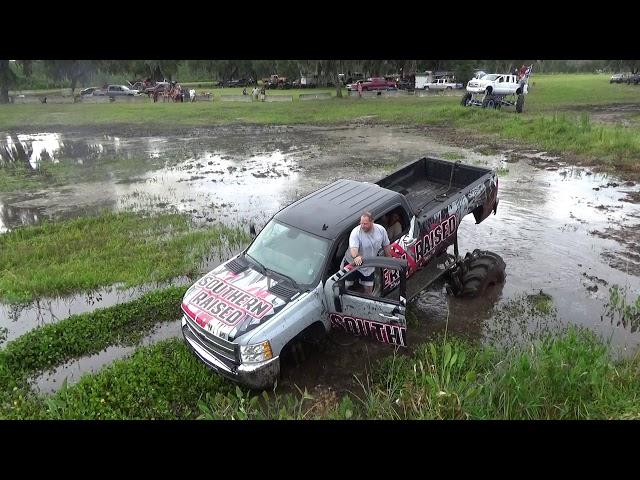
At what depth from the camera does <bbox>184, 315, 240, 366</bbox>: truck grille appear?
601 cm

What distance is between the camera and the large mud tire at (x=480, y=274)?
8.32m

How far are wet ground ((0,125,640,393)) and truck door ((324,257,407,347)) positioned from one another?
0.73 m

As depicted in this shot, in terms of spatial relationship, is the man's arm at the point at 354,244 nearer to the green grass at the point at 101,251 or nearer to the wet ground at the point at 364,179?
the wet ground at the point at 364,179

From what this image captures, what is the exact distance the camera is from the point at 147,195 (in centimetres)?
1583

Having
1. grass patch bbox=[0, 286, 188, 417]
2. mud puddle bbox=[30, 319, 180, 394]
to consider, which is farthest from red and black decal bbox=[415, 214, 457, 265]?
grass patch bbox=[0, 286, 188, 417]

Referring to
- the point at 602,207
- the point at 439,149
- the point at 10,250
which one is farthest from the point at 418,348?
the point at 439,149

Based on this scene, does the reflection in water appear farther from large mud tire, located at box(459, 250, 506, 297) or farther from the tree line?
the tree line

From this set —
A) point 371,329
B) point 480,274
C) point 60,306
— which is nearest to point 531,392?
point 371,329

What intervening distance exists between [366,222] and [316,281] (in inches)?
44.3

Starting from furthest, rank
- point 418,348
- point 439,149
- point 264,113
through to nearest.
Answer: point 264,113
point 439,149
point 418,348

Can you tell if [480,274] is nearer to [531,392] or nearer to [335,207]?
[335,207]
